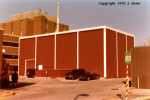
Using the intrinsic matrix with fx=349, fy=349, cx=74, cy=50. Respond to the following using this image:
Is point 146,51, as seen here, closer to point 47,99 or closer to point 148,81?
point 148,81

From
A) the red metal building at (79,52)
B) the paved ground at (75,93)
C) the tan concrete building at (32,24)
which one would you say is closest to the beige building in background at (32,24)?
the tan concrete building at (32,24)

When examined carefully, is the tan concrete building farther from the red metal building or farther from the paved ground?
the paved ground

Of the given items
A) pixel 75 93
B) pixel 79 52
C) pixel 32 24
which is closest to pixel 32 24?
pixel 32 24

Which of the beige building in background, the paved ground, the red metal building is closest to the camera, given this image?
the paved ground

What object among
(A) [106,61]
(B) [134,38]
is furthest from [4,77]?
(B) [134,38]

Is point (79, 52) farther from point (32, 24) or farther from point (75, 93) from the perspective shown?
point (32, 24)

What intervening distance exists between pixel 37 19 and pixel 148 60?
265 feet

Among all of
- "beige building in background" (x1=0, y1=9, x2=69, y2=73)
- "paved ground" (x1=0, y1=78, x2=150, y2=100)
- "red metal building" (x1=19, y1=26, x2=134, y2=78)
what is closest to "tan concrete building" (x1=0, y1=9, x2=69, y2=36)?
"beige building in background" (x1=0, y1=9, x2=69, y2=73)

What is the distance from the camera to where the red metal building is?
5081cm

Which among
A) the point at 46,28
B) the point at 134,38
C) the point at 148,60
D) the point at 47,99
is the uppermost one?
the point at 46,28

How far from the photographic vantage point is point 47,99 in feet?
76.9

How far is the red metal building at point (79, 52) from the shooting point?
50.8 metres

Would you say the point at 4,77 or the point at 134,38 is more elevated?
the point at 134,38

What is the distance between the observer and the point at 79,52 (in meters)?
53.2
